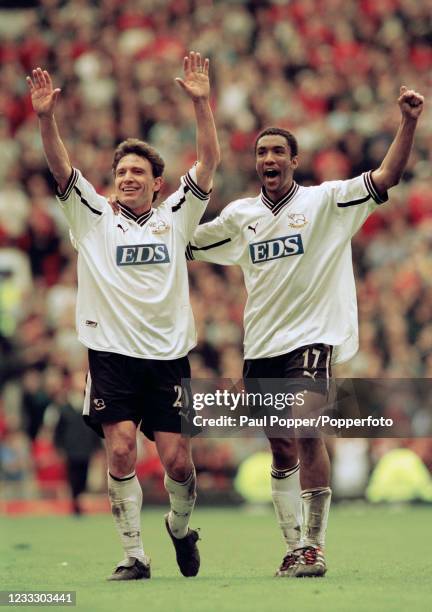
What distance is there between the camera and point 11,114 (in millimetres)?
21141

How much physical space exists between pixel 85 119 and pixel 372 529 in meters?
9.30

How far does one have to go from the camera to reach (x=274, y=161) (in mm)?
8828

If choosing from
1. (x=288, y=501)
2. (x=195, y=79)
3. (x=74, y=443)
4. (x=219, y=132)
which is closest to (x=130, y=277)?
(x=195, y=79)

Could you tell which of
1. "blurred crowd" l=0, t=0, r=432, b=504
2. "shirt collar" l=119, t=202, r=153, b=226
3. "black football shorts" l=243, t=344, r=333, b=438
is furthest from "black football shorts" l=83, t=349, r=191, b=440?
"blurred crowd" l=0, t=0, r=432, b=504

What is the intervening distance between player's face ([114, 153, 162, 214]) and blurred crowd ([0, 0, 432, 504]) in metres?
8.19

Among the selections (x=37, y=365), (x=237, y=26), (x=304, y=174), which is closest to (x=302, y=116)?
(x=304, y=174)

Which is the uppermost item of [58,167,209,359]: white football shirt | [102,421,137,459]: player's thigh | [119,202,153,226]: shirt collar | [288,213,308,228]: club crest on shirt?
[119,202,153,226]: shirt collar

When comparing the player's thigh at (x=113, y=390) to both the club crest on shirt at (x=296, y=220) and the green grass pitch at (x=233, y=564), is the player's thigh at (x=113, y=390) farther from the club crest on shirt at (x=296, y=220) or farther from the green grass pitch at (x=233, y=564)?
the club crest on shirt at (x=296, y=220)

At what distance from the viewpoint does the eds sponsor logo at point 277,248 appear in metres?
8.75

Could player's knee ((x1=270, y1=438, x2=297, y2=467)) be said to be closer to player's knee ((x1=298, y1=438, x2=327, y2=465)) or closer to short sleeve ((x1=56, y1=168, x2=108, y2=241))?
player's knee ((x1=298, y1=438, x2=327, y2=465))

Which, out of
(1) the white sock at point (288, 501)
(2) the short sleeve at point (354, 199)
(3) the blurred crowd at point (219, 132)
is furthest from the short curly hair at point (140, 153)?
(3) the blurred crowd at point (219, 132)

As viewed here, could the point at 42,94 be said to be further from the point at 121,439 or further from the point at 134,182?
the point at 121,439

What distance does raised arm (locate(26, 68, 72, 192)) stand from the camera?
28.0ft

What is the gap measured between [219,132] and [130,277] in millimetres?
11745
